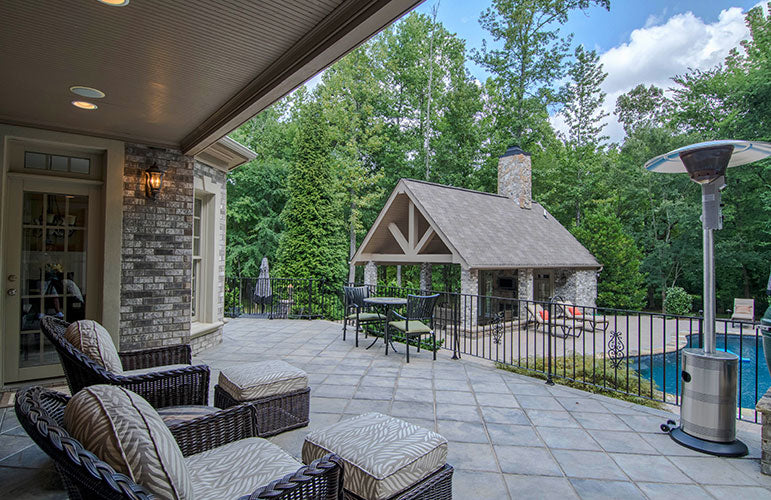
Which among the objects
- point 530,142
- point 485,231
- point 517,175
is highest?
point 530,142

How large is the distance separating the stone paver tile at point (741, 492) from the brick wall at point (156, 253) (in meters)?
5.04

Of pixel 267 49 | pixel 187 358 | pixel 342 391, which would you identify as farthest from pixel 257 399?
pixel 267 49

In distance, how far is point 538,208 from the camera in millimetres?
14344

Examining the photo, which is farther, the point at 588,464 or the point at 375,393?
the point at 375,393

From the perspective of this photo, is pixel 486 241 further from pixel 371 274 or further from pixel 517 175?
pixel 517 175

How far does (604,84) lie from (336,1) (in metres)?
22.4

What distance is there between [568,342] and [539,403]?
277 inches

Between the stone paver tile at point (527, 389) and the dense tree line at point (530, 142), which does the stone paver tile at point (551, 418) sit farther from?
the dense tree line at point (530, 142)

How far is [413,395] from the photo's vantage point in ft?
12.8

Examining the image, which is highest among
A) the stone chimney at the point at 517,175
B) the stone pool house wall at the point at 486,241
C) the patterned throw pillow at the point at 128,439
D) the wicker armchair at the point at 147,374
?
the stone chimney at the point at 517,175

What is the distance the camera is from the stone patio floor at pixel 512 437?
7.64 ft

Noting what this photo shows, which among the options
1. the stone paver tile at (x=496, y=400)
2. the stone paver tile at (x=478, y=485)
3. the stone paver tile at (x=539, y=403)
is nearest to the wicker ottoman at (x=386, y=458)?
the stone paver tile at (x=478, y=485)

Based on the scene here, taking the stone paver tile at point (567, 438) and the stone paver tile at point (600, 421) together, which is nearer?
the stone paver tile at point (567, 438)

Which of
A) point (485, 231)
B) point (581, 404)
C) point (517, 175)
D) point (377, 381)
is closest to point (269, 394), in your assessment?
point (377, 381)
